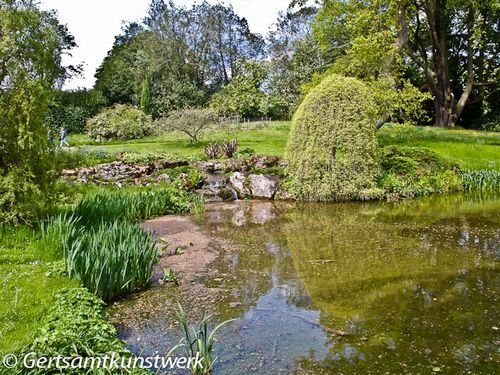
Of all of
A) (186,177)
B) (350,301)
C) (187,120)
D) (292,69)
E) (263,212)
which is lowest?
(263,212)

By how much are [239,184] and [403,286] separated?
8.73 m

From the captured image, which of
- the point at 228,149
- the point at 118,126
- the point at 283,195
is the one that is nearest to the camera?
the point at 283,195

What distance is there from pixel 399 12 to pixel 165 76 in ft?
79.5

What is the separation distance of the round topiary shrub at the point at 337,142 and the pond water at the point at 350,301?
9.65ft

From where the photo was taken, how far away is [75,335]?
11.4 feet

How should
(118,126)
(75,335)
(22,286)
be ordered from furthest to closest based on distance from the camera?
(118,126) < (22,286) < (75,335)

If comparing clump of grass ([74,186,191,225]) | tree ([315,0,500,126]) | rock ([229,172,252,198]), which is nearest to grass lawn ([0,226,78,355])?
clump of grass ([74,186,191,225])

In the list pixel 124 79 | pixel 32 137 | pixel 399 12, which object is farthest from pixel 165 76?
pixel 32 137

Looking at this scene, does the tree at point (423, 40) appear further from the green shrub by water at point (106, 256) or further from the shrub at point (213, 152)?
the green shrub by water at point (106, 256)

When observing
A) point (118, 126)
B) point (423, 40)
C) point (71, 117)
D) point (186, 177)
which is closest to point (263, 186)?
point (186, 177)

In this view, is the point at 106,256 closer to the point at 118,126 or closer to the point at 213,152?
the point at 213,152

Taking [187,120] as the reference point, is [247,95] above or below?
above

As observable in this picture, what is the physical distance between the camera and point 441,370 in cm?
364

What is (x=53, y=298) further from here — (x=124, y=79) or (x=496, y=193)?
(x=124, y=79)
